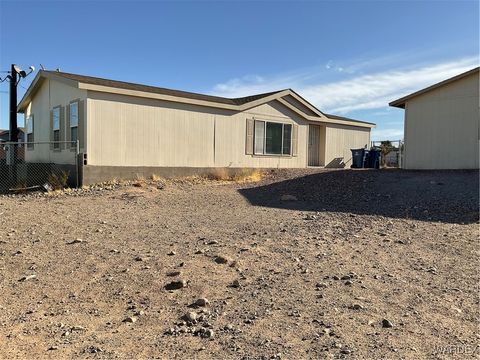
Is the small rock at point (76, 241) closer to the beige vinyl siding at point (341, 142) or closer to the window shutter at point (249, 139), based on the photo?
the window shutter at point (249, 139)

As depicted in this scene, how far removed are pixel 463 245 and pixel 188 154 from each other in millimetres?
10264

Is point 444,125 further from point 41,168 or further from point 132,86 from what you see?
point 41,168

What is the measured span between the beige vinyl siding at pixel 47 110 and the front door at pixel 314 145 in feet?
33.7

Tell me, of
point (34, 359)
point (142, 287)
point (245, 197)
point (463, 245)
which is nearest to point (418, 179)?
point (245, 197)

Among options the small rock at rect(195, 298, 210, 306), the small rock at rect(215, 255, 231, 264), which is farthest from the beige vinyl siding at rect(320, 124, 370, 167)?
the small rock at rect(195, 298, 210, 306)

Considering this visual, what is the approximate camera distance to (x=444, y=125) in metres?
15.2

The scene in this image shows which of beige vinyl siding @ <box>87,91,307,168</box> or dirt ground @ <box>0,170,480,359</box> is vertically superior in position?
beige vinyl siding @ <box>87,91,307,168</box>

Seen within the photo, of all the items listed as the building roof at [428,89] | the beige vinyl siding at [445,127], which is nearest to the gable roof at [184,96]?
the building roof at [428,89]

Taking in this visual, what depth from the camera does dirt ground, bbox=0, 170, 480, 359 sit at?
3346mm

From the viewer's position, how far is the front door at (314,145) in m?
19.5

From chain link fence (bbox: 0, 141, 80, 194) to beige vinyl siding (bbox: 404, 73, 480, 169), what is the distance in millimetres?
11851

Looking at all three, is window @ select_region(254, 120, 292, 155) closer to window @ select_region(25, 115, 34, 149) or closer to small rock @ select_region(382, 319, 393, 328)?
window @ select_region(25, 115, 34, 149)

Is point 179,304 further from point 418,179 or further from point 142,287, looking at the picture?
point 418,179

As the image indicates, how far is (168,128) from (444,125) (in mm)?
9552
